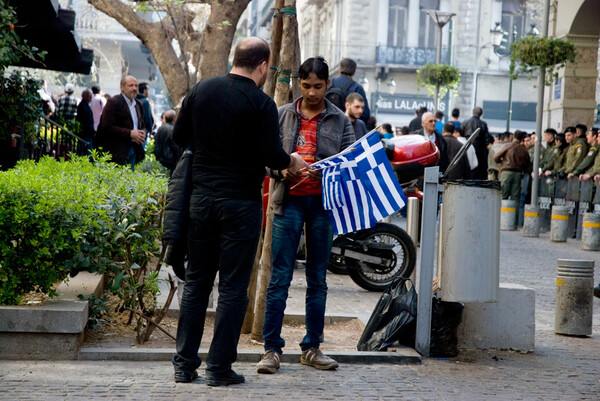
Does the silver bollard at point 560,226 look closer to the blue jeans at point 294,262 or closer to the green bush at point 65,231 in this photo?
the green bush at point 65,231

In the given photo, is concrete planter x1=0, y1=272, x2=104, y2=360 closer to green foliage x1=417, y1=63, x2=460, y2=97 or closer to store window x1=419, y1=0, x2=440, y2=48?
green foliage x1=417, y1=63, x2=460, y2=97

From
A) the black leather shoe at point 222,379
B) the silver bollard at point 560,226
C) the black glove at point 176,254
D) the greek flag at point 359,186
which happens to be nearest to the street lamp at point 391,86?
the silver bollard at point 560,226

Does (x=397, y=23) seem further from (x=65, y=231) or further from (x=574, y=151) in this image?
(x=65, y=231)

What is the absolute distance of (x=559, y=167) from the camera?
20.9 m

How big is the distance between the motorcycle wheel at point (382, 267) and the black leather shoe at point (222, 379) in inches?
182

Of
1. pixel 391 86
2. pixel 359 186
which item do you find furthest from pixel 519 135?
pixel 391 86

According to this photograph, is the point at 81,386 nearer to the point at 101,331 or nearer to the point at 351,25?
the point at 101,331

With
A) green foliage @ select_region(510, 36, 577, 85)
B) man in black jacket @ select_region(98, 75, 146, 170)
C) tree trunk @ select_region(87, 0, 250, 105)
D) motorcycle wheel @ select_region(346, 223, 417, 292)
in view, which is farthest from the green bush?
green foliage @ select_region(510, 36, 577, 85)

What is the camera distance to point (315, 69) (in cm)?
628

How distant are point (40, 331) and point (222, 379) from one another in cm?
127

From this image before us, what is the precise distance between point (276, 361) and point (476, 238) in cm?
167

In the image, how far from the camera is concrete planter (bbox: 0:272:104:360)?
19.7 ft

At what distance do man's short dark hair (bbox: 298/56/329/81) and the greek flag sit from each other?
1.71 ft

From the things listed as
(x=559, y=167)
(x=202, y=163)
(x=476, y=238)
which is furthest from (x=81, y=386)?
(x=559, y=167)
